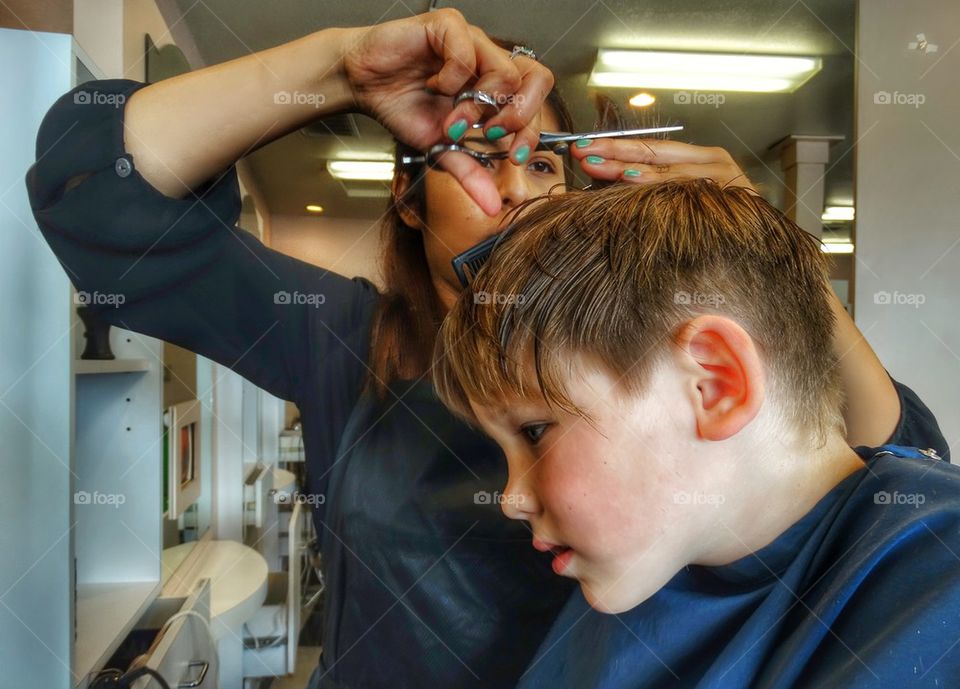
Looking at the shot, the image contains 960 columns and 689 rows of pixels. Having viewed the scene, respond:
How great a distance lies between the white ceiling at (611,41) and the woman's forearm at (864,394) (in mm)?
497

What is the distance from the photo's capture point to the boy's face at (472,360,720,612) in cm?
36

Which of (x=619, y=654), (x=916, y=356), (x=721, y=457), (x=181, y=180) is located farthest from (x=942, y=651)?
(x=916, y=356)

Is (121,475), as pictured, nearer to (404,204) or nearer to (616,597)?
(404,204)

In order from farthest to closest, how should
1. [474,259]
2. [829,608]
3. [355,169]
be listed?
[355,169], [474,259], [829,608]

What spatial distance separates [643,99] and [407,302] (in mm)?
883

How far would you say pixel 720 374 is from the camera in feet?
1.12

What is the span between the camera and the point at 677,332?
349 mm

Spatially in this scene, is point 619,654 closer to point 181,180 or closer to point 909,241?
point 181,180
